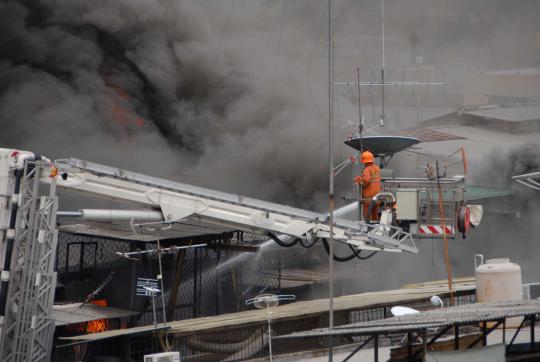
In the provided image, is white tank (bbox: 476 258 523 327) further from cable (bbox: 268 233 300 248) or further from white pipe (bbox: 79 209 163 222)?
white pipe (bbox: 79 209 163 222)

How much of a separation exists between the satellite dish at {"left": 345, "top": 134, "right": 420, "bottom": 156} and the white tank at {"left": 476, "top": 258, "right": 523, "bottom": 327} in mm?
3906

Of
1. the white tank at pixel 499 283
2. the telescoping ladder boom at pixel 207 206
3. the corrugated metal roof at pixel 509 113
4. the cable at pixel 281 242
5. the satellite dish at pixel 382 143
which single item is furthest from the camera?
the corrugated metal roof at pixel 509 113

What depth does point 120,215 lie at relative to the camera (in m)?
11.4

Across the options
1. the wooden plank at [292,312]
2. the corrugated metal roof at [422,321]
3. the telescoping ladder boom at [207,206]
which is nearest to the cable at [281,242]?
the telescoping ladder boom at [207,206]

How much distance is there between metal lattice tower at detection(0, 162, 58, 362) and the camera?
9938mm

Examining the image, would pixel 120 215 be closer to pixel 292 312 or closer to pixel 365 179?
pixel 292 312

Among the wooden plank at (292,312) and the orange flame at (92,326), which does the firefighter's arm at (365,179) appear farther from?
the orange flame at (92,326)

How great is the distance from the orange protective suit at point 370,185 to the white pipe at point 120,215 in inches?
159

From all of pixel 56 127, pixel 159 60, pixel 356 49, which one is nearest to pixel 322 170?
pixel 356 49

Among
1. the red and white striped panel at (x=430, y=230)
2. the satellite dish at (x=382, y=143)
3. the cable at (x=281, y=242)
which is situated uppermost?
the satellite dish at (x=382, y=143)

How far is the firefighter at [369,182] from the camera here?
1454 cm

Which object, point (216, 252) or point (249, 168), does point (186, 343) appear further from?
point (249, 168)

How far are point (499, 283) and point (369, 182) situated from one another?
3001 mm

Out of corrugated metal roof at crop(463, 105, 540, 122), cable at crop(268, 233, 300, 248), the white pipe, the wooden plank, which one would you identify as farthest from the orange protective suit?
corrugated metal roof at crop(463, 105, 540, 122)
